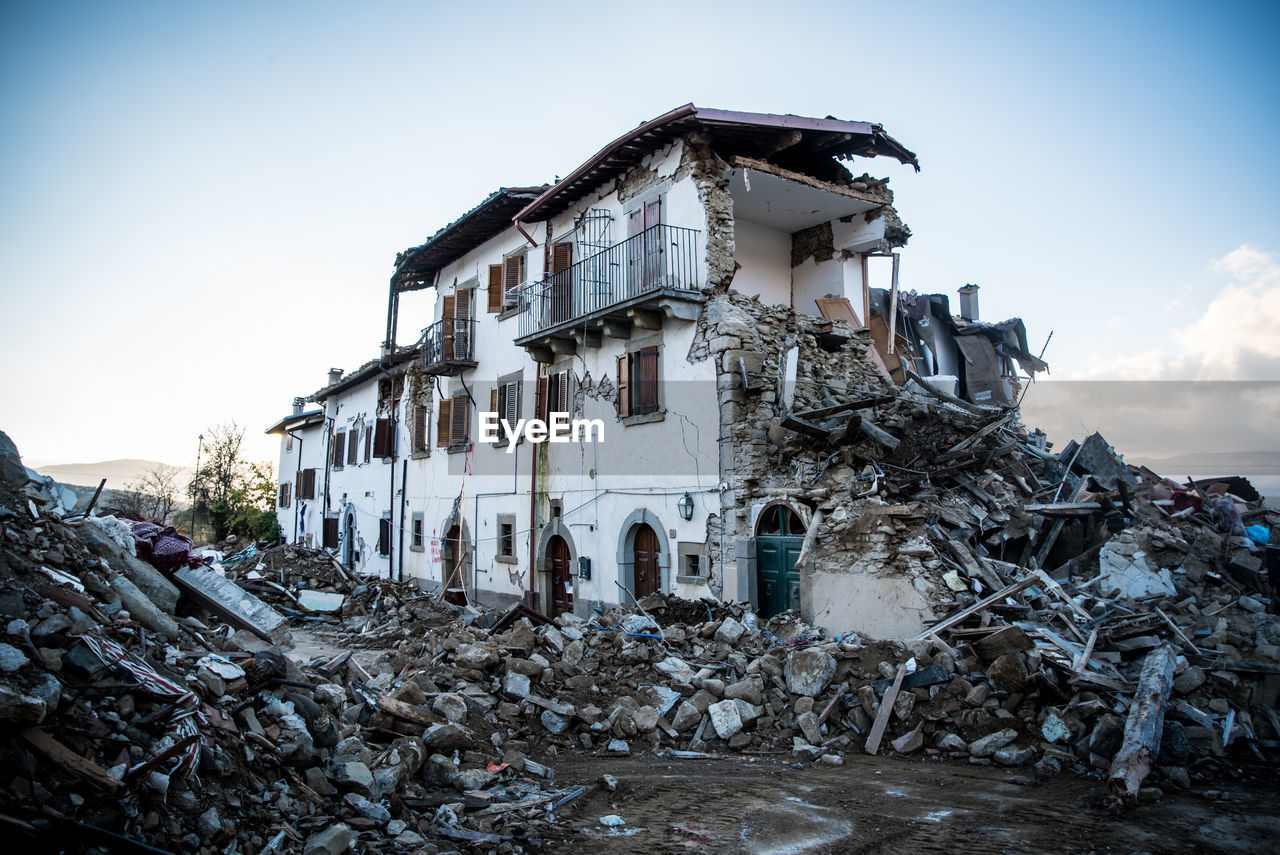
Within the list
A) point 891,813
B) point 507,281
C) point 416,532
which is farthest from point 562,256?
point 891,813

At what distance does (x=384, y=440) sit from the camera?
2434 cm

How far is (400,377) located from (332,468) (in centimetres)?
713

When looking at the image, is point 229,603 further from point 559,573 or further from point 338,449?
point 338,449

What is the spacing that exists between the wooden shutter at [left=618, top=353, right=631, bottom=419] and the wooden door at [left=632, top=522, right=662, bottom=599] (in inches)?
84.5

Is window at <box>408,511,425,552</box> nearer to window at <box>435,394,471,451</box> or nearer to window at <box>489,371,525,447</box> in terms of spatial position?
window at <box>435,394,471,451</box>

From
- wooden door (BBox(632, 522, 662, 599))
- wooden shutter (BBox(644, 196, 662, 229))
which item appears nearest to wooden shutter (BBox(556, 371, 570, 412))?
wooden door (BBox(632, 522, 662, 599))

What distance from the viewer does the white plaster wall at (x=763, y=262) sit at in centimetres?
1457

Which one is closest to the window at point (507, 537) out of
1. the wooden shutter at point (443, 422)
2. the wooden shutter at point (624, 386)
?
the wooden shutter at point (443, 422)

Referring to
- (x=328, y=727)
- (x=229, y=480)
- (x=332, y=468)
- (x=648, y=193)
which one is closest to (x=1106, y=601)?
(x=328, y=727)

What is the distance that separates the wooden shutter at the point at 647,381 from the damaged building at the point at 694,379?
0.05m

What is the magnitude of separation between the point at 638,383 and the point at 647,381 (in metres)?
0.34

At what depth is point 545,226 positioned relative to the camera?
17.6 m

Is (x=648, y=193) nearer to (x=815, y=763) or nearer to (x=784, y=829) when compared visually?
(x=815, y=763)

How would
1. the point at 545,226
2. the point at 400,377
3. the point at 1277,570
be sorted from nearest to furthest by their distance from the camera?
1. the point at 1277,570
2. the point at 545,226
3. the point at 400,377
